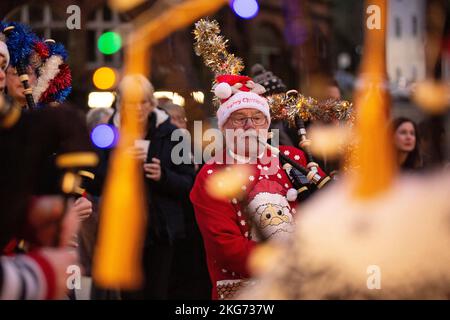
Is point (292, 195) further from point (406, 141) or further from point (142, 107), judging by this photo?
point (406, 141)

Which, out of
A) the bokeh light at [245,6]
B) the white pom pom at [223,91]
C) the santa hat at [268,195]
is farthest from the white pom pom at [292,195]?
the bokeh light at [245,6]

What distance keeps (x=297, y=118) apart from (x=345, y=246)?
0.93m

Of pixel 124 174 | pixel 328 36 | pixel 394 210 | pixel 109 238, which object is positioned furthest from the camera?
pixel 328 36

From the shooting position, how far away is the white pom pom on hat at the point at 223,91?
414 centimetres

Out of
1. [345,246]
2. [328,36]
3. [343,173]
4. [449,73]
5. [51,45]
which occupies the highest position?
[328,36]

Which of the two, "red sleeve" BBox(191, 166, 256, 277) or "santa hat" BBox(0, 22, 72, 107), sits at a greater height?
"santa hat" BBox(0, 22, 72, 107)

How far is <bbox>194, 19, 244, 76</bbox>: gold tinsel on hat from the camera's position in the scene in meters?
4.32

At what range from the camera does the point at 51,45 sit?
4.29 meters

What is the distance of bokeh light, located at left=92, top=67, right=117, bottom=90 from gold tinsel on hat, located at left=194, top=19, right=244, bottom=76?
1.85m

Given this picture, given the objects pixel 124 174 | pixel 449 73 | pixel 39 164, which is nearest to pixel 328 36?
pixel 449 73

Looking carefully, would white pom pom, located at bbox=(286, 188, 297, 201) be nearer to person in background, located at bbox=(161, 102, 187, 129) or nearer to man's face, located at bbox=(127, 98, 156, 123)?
man's face, located at bbox=(127, 98, 156, 123)

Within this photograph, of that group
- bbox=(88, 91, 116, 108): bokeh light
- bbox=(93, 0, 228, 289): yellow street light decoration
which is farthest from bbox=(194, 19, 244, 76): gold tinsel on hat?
bbox=(88, 91, 116, 108): bokeh light

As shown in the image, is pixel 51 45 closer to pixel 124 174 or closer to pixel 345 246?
pixel 124 174

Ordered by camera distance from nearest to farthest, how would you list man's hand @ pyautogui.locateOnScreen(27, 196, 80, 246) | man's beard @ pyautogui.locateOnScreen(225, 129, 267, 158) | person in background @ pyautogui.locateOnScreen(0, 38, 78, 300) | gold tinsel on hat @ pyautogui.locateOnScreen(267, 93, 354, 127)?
person in background @ pyautogui.locateOnScreen(0, 38, 78, 300) → man's hand @ pyautogui.locateOnScreen(27, 196, 80, 246) → man's beard @ pyautogui.locateOnScreen(225, 129, 267, 158) → gold tinsel on hat @ pyautogui.locateOnScreen(267, 93, 354, 127)
